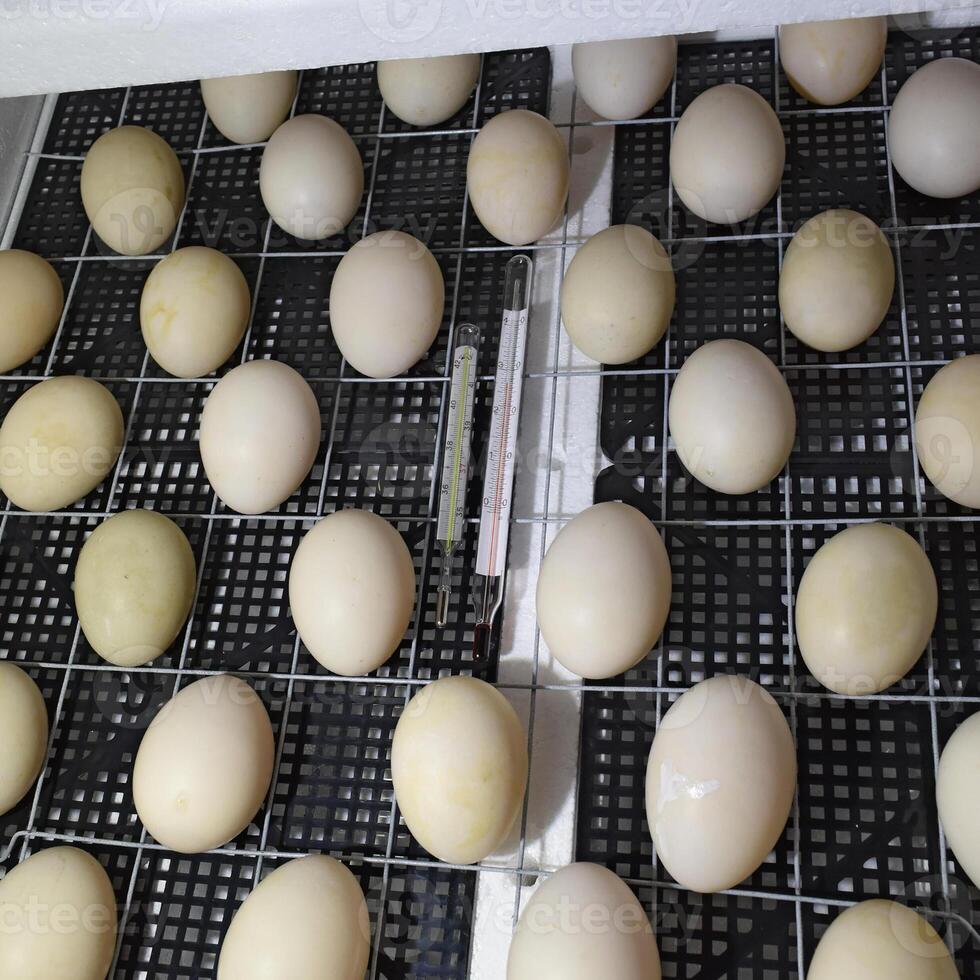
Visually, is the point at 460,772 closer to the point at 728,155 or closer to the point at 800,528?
the point at 800,528

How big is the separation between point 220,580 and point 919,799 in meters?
0.77

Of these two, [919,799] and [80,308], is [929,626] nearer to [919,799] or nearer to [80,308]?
[919,799]

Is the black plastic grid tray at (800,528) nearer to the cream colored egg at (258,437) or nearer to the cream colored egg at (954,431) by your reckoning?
the cream colored egg at (954,431)

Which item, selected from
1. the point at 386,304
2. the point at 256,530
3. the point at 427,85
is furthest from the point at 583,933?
the point at 427,85

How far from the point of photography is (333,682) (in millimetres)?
1067

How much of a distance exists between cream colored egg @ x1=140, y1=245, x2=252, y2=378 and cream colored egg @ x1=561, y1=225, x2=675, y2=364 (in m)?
0.41

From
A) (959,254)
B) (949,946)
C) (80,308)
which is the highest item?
(80,308)

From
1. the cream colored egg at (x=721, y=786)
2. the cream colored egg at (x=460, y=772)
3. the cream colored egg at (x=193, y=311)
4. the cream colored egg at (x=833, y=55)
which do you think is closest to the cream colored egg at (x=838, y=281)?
the cream colored egg at (x=833, y=55)

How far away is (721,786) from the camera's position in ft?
2.79

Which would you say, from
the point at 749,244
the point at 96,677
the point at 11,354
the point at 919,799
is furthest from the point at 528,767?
the point at 11,354

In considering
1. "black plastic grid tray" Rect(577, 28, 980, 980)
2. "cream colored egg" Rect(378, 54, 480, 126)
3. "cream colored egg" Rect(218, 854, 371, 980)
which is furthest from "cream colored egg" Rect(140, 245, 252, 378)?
"cream colored egg" Rect(218, 854, 371, 980)

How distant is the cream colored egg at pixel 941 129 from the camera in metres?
1.10

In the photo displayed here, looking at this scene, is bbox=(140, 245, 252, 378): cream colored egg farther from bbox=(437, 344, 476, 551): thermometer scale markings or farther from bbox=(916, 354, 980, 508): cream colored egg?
bbox=(916, 354, 980, 508): cream colored egg

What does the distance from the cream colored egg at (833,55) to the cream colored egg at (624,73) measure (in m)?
0.15
